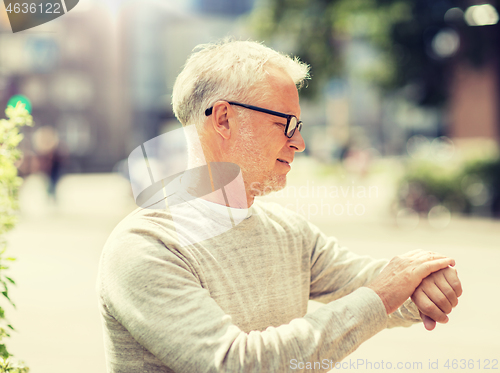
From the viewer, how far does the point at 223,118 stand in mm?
1734

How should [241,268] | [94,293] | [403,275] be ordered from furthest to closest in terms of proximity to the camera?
[94,293]
[241,268]
[403,275]

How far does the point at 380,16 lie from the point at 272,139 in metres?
11.0

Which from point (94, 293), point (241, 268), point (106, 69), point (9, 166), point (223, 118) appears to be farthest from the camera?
point (106, 69)

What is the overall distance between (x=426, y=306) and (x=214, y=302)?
2.23ft

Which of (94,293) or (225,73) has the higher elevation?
(225,73)

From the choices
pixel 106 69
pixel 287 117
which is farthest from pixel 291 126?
pixel 106 69

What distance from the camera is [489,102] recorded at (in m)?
14.3

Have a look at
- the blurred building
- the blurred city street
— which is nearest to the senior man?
the blurred city street

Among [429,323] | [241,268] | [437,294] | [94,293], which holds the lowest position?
[94,293]

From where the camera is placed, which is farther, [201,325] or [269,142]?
[269,142]

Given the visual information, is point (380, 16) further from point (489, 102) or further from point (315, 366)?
point (315, 366)

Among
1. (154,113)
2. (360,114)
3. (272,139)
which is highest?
(272,139)

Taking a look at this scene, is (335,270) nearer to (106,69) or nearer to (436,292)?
(436,292)

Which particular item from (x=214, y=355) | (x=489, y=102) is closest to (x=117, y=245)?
(x=214, y=355)
